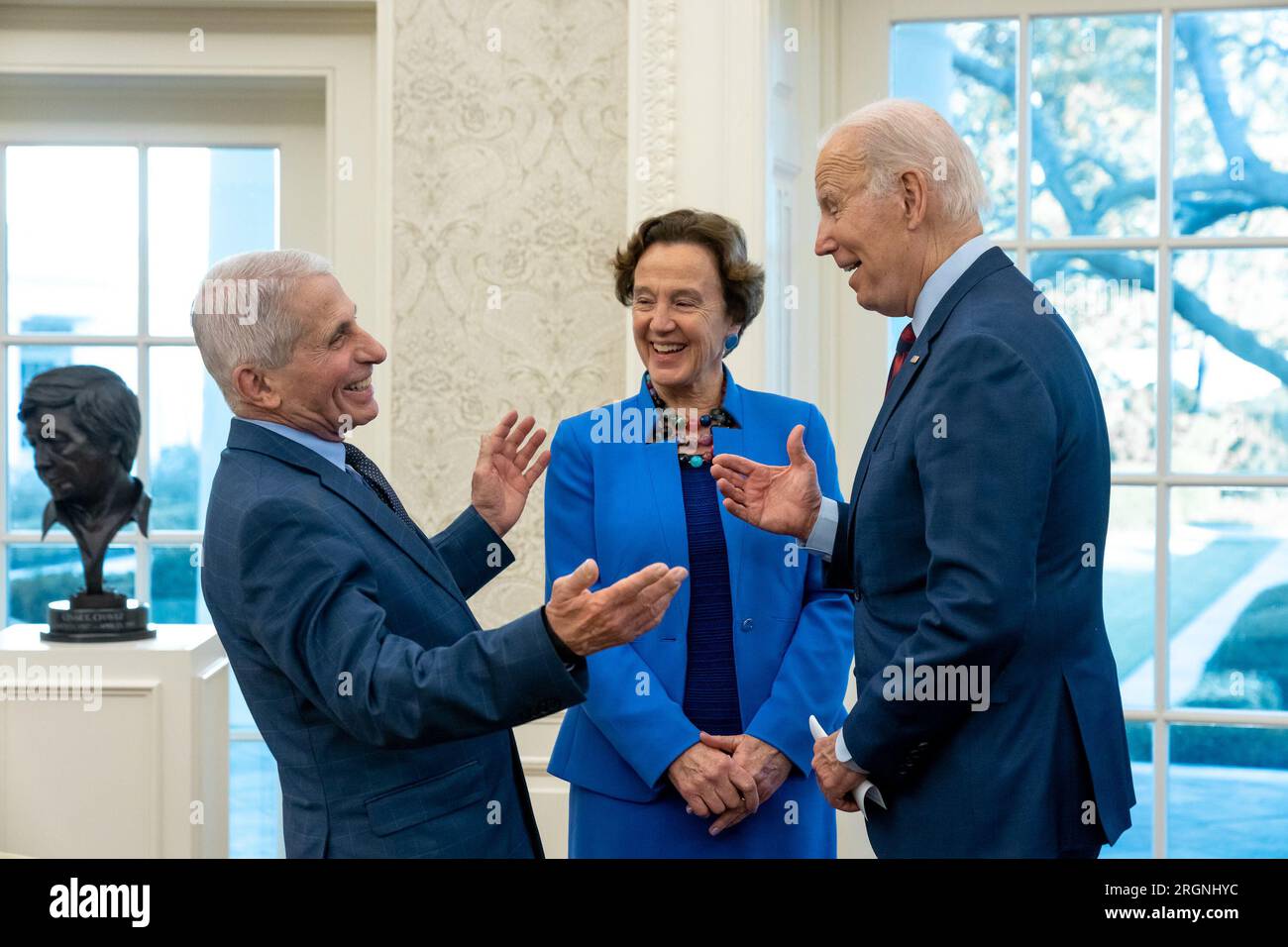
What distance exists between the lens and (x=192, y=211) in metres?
3.37

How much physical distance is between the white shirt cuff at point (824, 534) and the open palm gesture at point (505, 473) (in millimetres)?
452

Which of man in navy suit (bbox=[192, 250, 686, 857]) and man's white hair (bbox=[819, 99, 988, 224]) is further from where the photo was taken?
man's white hair (bbox=[819, 99, 988, 224])

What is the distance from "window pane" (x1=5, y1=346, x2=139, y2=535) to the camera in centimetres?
332

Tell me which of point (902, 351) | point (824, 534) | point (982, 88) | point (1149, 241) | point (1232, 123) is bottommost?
point (824, 534)

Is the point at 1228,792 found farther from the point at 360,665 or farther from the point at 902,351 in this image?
the point at 360,665

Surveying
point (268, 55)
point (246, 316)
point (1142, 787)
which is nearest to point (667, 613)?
point (246, 316)

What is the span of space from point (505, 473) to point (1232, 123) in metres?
2.04

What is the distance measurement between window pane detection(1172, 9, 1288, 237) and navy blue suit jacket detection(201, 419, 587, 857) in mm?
2253

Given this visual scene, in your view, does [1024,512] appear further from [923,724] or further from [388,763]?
[388,763]

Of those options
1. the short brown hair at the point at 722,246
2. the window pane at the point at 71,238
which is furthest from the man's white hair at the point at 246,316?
the window pane at the point at 71,238

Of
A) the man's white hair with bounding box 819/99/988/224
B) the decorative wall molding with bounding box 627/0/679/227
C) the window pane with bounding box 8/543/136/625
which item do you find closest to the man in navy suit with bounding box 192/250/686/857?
the man's white hair with bounding box 819/99/988/224

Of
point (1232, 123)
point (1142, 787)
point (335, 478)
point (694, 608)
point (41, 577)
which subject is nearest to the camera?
point (335, 478)

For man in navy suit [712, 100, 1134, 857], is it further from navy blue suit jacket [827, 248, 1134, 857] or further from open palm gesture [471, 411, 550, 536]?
open palm gesture [471, 411, 550, 536]

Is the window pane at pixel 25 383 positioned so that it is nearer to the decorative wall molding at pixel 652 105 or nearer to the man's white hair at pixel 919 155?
the decorative wall molding at pixel 652 105
